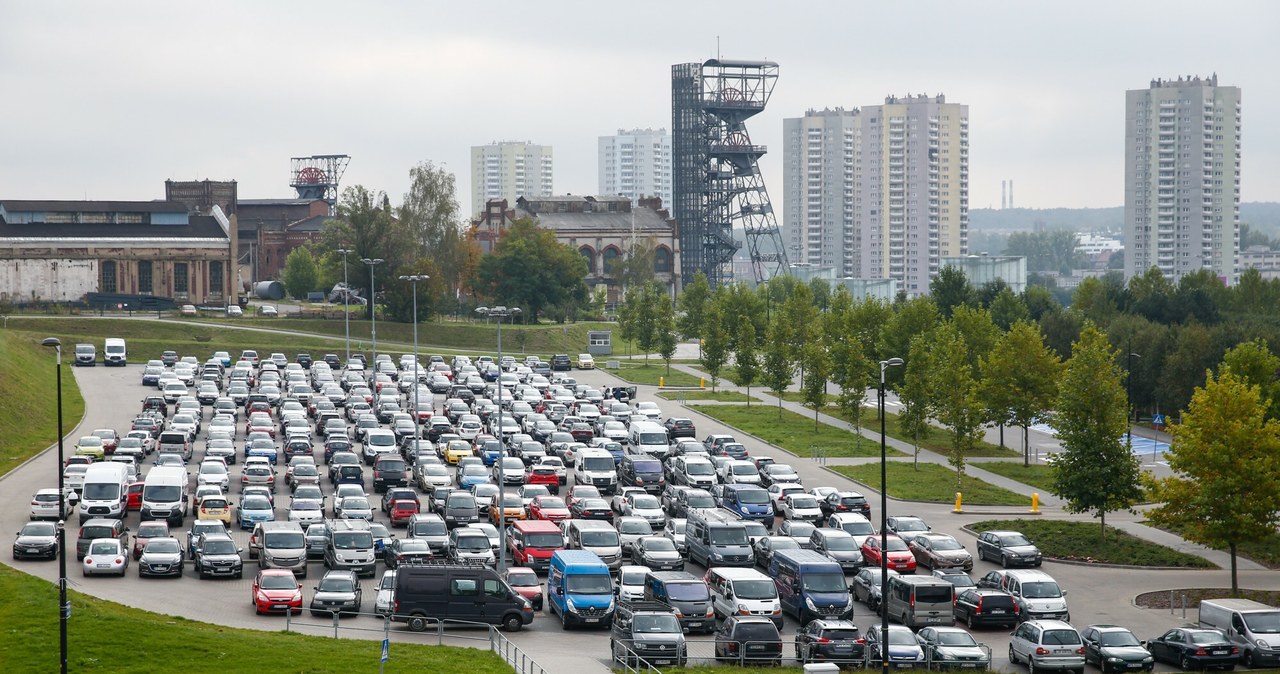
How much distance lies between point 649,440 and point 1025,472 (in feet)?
53.2

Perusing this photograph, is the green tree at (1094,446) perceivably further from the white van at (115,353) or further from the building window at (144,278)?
the building window at (144,278)

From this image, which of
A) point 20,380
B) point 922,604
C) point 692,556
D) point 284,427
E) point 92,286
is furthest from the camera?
point 92,286

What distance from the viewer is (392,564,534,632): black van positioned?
35219mm

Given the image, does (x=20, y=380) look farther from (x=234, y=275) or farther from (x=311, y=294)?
(x=311, y=294)

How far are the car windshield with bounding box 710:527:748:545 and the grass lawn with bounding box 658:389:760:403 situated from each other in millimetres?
46813

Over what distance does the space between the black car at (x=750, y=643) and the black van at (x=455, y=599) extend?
211 inches

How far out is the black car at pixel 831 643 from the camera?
107ft

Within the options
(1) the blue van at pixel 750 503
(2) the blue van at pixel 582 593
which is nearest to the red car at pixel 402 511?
(1) the blue van at pixel 750 503

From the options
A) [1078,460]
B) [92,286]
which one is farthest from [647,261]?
[1078,460]

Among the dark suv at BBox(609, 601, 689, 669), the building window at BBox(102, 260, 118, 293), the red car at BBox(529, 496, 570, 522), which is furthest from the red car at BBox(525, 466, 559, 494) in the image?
the building window at BBox(102, 260, 118, 293)

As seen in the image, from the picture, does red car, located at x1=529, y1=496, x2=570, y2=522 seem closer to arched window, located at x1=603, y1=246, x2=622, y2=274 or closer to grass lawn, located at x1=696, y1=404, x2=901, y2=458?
grass lawn, located at x1=696, y1=404, x2=901, y2=458

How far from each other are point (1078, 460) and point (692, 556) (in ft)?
43.7

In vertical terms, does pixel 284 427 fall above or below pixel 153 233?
below

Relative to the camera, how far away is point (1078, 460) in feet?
158
